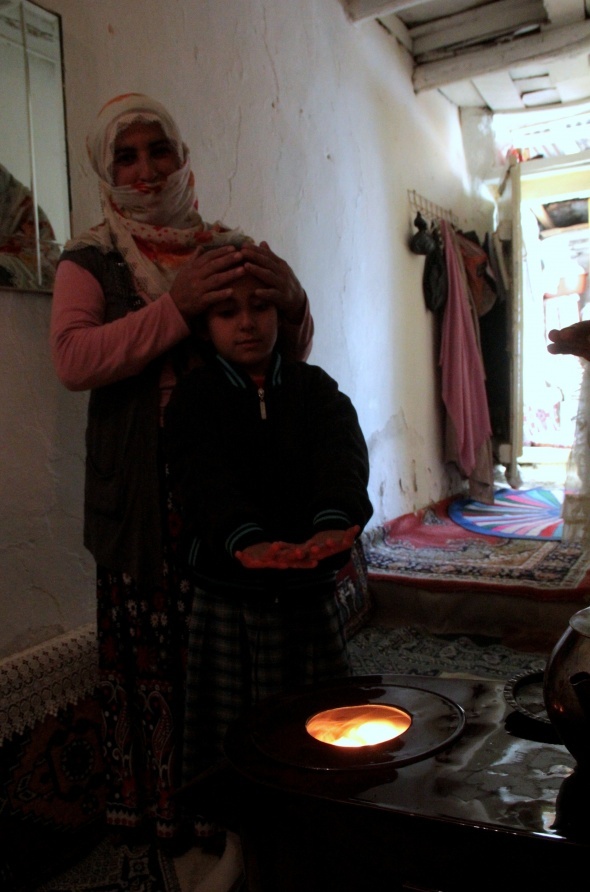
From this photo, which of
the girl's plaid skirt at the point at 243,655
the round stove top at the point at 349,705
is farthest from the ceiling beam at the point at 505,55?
the round stove top at the point at 349,705

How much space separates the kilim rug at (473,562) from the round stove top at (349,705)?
1.71 m

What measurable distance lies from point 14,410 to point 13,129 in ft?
1.95

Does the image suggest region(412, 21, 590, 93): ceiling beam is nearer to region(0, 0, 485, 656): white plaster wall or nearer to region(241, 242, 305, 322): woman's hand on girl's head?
region(0, 0, 485, 656): white plaster wall

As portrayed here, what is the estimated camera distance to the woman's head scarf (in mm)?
1360

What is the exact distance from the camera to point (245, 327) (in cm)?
122

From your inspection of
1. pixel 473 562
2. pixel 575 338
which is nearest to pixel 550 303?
pixel 473 562

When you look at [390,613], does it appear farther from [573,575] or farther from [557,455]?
[557,455]

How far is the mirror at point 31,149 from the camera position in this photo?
1511 millimetres

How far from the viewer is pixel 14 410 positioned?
1543mm

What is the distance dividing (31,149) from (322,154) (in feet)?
5.18

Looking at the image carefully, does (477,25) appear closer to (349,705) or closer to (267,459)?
(267,459)

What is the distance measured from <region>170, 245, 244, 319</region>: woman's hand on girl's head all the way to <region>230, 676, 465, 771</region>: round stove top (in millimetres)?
650

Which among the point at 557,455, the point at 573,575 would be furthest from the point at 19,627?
the point at 557,455

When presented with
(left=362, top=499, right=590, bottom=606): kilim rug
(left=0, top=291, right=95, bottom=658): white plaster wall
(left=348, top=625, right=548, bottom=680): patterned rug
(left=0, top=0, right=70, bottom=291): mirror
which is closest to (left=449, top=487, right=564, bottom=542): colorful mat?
(left=362, top=499, right=590, bottom=606): kilim rug
